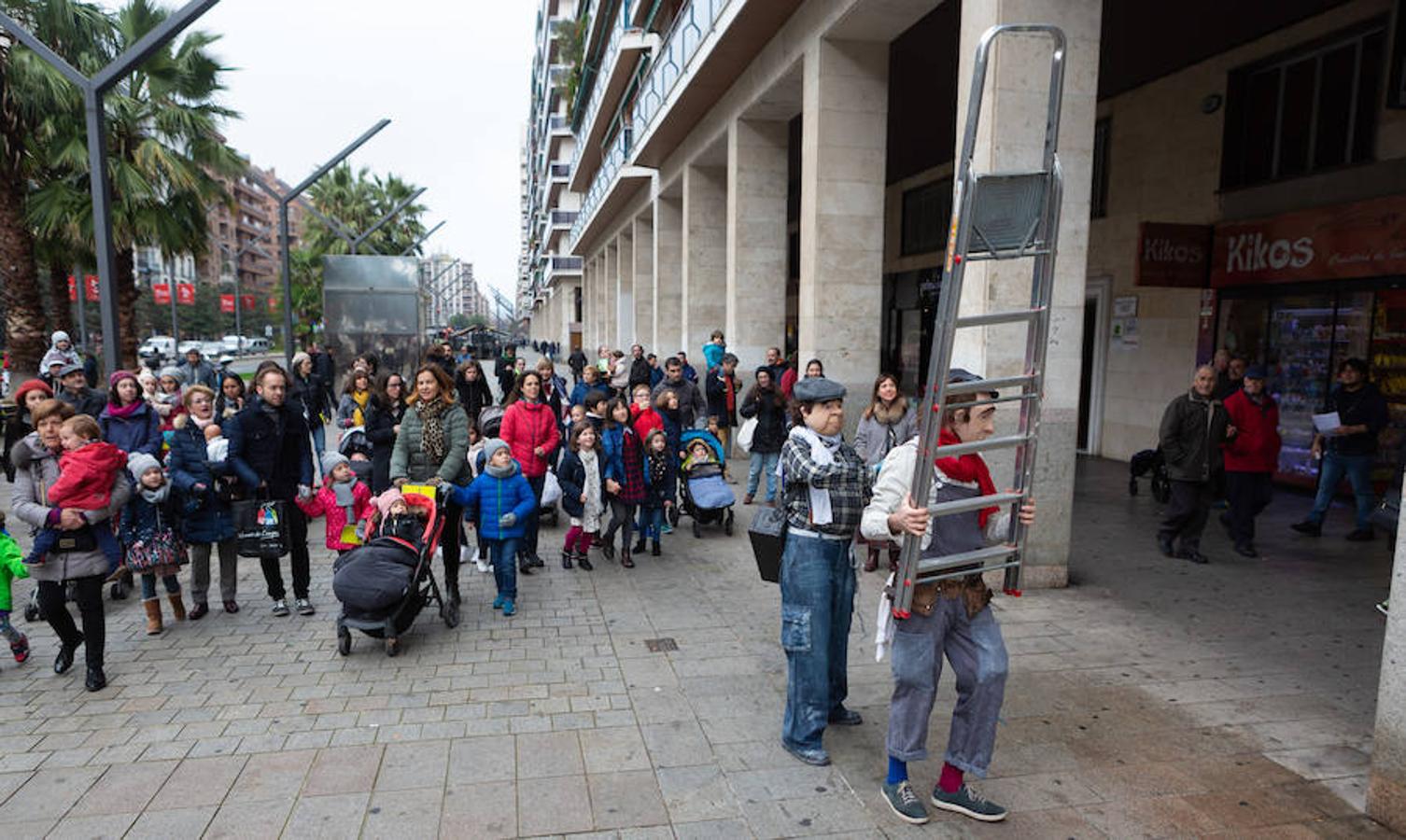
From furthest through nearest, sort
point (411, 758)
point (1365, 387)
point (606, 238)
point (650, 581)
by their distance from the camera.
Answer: point (606, 238) → point (1365, 387) → point (650, 581) → point (411, 758)

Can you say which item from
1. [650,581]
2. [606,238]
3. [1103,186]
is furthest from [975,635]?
[606,238]

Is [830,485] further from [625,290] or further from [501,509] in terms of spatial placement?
[625,290]

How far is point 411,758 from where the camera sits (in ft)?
13.4

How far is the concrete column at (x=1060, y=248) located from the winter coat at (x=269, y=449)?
5.60 meters

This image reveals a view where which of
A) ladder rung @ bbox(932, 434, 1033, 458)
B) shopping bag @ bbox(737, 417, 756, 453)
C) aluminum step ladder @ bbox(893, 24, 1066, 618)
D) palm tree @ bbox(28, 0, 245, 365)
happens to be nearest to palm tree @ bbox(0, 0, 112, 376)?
palm tree @ bbox(28, 0, 245, 365)

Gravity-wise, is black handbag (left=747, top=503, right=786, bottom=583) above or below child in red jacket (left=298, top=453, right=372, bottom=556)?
above

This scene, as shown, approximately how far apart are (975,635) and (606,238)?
109ft

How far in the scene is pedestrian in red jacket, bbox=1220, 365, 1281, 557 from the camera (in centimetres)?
800

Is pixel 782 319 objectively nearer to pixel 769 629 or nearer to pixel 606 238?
pixel 769 629

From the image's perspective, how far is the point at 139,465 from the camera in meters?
5.90

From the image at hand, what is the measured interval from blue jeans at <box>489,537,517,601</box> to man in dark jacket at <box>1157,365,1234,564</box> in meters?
6.00

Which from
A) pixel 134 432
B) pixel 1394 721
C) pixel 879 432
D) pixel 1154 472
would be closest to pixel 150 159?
pixel 134 432

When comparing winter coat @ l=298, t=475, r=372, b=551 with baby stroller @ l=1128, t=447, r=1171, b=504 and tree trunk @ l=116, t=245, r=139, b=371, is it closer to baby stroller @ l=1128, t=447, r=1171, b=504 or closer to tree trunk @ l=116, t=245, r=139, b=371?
baby stroller @ l=1128, t=447, r=1171, b=504

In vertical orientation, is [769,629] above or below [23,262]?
below
